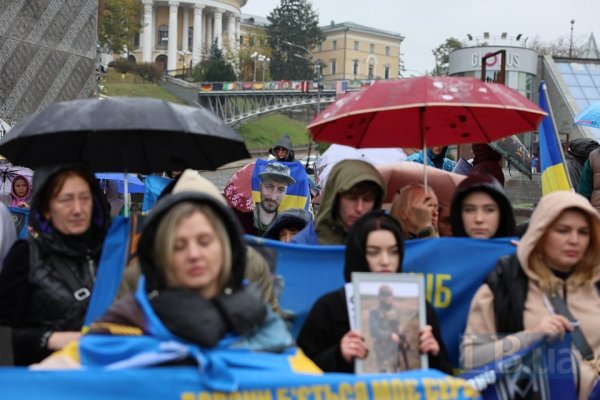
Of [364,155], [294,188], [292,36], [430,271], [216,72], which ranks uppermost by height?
[292,36]

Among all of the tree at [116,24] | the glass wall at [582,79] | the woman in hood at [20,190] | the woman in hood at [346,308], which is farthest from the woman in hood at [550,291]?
the tree at [116,24]

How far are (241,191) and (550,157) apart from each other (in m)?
4.65

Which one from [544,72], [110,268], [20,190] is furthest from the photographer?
[544,72]

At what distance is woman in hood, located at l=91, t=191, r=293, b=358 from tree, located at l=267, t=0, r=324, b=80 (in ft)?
382

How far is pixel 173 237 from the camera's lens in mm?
3412

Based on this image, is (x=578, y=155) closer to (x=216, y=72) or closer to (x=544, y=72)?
(x=544, y=72)

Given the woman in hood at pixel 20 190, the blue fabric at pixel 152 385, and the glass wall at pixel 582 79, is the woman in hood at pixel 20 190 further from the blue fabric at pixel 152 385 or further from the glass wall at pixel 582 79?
the glass wall at pixel 582 79

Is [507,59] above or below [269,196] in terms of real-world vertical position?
above

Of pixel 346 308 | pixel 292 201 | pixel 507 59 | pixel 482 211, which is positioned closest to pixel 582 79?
pixel 507 59

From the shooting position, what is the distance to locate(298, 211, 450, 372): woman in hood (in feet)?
13.4

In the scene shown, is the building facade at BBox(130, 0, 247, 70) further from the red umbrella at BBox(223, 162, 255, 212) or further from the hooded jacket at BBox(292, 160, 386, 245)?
the hooded jacket at BBox(292, 160, 386, 245)

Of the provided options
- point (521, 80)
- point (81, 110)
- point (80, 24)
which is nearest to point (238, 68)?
point (521, 80)

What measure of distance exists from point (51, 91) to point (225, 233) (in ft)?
41.9

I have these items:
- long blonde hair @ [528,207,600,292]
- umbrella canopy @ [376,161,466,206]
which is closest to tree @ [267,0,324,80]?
umbrella canopy @ [376,161,466,206]
